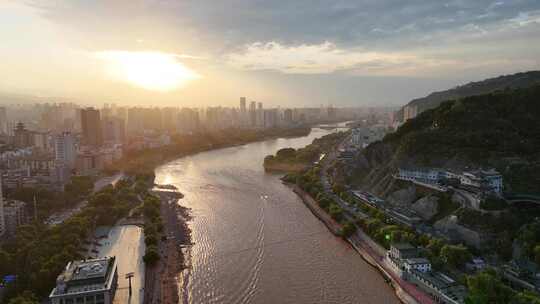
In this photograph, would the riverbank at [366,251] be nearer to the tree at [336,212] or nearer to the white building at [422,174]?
the tree at [336,212]

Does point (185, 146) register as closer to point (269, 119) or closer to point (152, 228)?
point (152, 228)

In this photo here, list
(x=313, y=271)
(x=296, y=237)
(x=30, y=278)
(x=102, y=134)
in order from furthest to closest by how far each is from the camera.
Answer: (x=102, y=134)
(x=296, y=237)
(x=313, y=271)
(x=30, y=278)

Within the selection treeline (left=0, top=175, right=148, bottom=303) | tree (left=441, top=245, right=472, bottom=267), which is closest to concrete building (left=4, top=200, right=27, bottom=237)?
treeline (left=0, top=175, right=148, bottom=303)

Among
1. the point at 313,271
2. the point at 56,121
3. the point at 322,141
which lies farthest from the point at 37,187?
the point at 56,121

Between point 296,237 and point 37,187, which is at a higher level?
point 37,187

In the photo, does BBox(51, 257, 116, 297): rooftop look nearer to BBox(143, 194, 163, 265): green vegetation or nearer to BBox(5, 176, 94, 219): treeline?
BBox(143, 194, 163, 265): green vegetation

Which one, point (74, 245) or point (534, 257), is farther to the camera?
point (74, 245)

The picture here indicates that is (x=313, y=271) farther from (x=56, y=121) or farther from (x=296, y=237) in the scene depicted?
(x=56, y=121)
